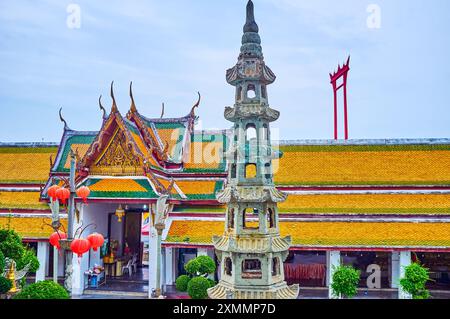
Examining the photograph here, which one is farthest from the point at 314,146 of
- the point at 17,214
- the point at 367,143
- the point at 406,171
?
the point at 17,214

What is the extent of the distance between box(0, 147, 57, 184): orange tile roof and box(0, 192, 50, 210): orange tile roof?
2.53 ft

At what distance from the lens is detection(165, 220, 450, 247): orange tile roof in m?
18.8

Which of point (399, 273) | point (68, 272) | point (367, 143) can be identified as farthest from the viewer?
point (367, 143)

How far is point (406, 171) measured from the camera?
2233cm

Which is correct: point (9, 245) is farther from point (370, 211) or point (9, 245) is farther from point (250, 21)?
point (370, 211)

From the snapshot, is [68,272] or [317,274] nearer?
[68,272]

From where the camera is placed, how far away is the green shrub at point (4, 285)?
12375 millimetres

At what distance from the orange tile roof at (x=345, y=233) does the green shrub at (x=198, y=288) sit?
3267 millimetres

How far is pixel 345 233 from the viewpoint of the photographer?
19594mm

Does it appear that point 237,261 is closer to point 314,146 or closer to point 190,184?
point 190,184

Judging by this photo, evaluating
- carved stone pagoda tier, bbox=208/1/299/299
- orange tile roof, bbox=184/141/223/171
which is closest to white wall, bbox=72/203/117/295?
orange tile roof, bbox=184/141/223/171

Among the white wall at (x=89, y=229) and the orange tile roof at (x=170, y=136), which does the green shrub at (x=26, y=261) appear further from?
the orange tile roof at (x=170, y=136)

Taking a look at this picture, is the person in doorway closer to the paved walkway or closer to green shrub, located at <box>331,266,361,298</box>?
the paved walkway

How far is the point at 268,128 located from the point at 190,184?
28.3 feet
